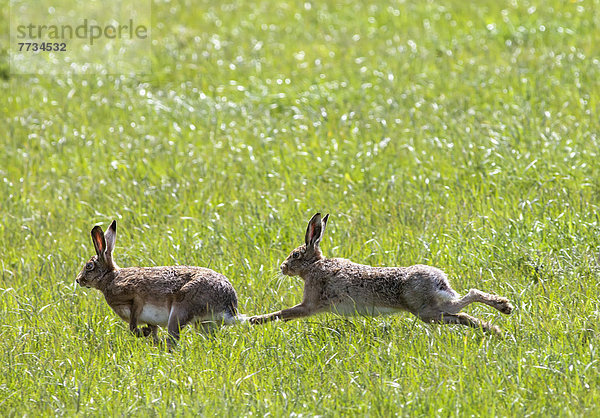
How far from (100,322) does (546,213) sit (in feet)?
12.1

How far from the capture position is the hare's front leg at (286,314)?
6160 millimetres

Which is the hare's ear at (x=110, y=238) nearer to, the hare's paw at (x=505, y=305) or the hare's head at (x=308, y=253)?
the hare's head at (x=308, y=253)

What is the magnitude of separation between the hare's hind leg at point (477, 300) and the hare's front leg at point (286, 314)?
3.15 feet

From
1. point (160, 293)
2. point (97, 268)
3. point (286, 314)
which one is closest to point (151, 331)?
point (160, 293)

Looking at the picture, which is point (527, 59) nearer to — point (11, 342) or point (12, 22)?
point (11, 342)

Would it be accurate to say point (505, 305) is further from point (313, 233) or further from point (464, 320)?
point (313, 233)

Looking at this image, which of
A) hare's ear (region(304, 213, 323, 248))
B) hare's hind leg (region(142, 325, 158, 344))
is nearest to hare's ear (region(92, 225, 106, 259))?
hare's hind leg (region(142, 325, 158, 344))

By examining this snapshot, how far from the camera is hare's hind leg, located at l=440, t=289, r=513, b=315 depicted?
5.70m

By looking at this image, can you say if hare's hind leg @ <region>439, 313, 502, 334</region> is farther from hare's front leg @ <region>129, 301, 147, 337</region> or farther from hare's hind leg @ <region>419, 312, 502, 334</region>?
hare's front leg @ <region>129, 301, 147, 337</region>

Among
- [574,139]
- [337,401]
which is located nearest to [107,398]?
[337,401]

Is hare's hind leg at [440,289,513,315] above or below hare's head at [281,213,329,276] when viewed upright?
below

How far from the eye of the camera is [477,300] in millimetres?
5773

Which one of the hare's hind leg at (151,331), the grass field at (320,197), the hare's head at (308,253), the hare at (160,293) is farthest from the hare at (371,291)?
the hare's hind leg at (151,331)

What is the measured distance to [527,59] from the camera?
40.0 ft
